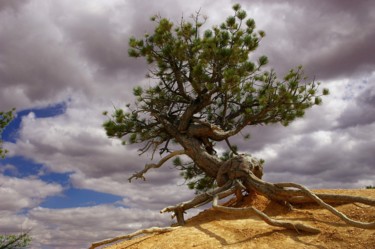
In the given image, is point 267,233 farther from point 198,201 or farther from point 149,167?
point 149,167

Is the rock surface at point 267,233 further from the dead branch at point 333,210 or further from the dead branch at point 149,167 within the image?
the dead branch at point 149,167

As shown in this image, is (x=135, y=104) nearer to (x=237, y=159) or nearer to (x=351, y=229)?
(x=237, y=159)

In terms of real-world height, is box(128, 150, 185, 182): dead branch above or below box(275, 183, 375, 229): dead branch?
above

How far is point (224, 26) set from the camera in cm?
1579

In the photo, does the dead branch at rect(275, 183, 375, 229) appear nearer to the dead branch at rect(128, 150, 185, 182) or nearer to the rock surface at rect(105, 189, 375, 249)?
the rock surface at rect(105, 189, 375, 249)

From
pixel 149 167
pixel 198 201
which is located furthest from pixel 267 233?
pixel 149 167

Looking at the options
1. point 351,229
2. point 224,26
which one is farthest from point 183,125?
point 351,229

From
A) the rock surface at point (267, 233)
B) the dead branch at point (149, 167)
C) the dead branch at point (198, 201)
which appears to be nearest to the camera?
the rock surface at point (267, 233)

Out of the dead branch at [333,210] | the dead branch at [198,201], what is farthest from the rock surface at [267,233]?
the dead branch at [198,201]

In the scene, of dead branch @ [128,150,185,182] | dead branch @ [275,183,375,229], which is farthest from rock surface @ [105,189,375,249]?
dead branch @ [128,150,185,182]

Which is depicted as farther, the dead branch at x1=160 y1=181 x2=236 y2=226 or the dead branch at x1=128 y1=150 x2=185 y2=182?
the dead branch at x1=128 y1=150 x2=185 y2=182

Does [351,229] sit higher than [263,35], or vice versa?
[263,35]

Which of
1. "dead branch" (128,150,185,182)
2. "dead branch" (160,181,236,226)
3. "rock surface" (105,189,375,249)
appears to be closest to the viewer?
"rock surface" (105,189,375,249)

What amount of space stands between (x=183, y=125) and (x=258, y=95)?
10.8 feet
